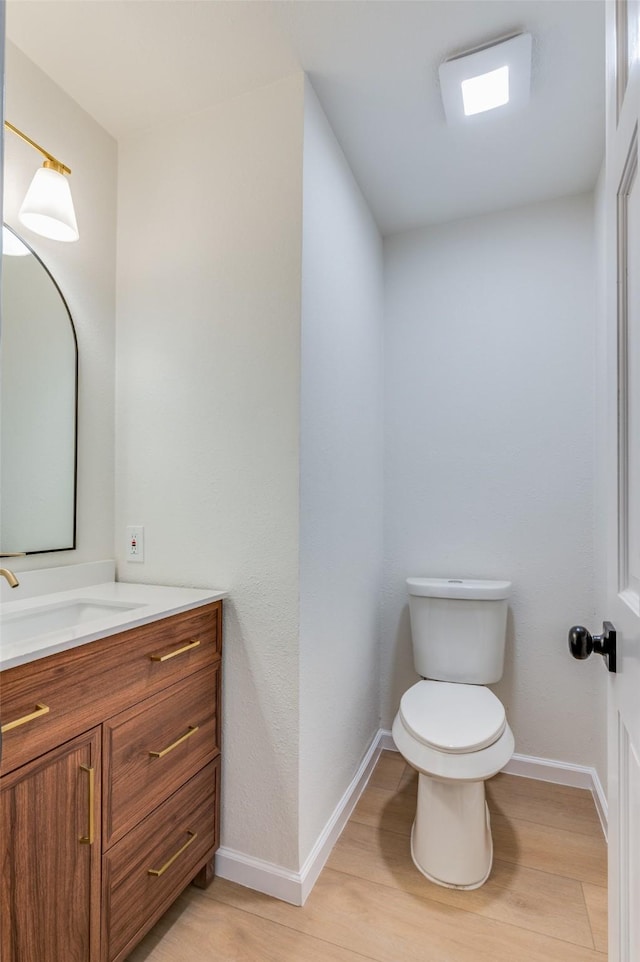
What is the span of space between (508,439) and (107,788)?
1.89 m

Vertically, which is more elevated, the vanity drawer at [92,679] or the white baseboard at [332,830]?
the vanity drawer at [92,679]

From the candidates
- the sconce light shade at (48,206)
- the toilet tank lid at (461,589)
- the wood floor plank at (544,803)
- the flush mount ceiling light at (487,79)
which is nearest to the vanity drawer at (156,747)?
the toilet tank lid at (461,589)

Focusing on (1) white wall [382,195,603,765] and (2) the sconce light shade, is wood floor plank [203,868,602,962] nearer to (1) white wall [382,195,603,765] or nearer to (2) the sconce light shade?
(1) white wall [382,195,603,765]

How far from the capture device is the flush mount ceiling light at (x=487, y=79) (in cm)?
141

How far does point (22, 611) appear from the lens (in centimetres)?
131

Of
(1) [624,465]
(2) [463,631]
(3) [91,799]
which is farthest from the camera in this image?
(2) [463,631]

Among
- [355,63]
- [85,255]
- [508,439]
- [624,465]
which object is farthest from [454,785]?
[355,63]

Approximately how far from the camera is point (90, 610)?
1443mm

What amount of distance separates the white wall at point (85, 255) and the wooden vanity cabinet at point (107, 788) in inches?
21.0

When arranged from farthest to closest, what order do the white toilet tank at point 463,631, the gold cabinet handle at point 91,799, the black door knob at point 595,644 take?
the white toilet tank at point 463,631 → the gold cabinet handle at point 91,799 → the black door knob at point 595,644

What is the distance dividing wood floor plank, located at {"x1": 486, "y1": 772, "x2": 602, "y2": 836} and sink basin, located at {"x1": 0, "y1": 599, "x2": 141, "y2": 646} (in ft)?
5.25

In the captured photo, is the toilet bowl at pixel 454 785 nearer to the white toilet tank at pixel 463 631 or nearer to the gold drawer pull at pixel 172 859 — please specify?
the white toilet tank at pixel 463 631

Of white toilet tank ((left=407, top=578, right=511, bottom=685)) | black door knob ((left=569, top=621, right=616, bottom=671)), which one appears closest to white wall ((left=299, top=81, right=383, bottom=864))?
white toilet tank ((left=407, top=578, right=511, bottom=685))

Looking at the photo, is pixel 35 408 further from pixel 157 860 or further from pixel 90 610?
pixel 157 860
